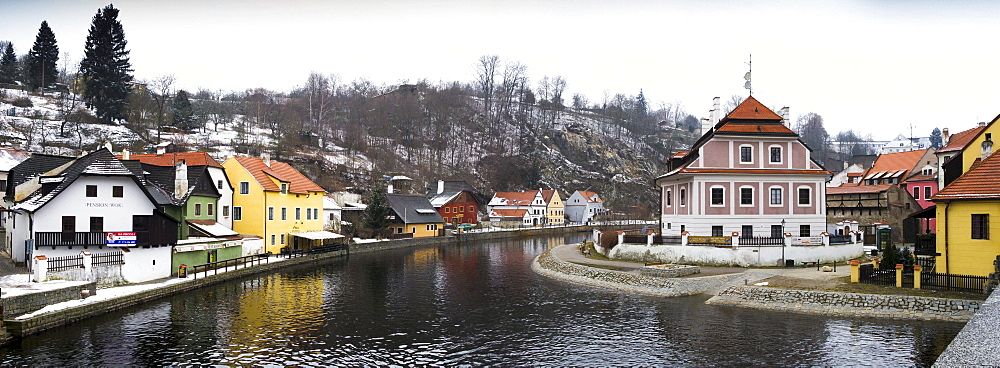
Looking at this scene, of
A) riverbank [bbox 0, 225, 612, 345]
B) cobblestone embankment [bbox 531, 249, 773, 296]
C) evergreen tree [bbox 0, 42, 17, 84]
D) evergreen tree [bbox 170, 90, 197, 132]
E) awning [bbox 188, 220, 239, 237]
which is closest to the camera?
riverbank [bbox 0, 225, 612, 345]

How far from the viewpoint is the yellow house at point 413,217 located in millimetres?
63969

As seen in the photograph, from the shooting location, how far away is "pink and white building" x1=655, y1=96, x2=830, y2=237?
36.5 metres

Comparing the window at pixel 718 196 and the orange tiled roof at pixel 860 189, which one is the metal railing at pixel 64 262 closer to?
the window at pixel 718 196

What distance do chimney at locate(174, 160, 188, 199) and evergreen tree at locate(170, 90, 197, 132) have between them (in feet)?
185

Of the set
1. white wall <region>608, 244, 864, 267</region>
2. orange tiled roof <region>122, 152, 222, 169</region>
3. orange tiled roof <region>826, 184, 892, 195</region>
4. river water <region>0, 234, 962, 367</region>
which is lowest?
river water <region>0, 234, 962, 367</region>

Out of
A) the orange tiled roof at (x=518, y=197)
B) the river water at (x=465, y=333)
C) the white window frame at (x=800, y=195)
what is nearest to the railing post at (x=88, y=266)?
the river water at (x=465, y=333)

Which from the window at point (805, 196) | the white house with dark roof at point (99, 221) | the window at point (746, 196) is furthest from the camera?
the window at point (805, 196)

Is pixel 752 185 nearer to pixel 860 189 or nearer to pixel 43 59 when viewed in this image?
pixel 860 189

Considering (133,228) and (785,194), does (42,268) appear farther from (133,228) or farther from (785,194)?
(785,194)

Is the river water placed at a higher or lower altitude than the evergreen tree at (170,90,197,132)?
lower

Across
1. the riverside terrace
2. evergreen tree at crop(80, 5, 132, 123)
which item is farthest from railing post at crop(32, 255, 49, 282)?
evergreen tree at crop(80, 5, 132, 123)

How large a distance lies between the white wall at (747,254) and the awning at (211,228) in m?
27.5

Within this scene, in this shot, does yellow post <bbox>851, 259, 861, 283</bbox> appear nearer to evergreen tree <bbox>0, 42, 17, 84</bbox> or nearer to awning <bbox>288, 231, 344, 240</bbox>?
awning <bbox>288, 231, 344, 240</bbox>

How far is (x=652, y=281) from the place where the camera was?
28.9 metres
